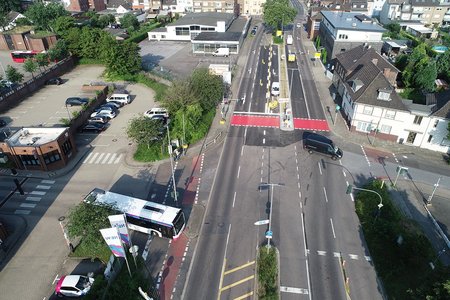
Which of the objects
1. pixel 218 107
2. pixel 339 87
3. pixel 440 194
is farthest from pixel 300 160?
pixel 339 87

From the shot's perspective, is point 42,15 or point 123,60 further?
point 42,15

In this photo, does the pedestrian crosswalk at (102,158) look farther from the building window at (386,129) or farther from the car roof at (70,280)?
the building window at (386,129)

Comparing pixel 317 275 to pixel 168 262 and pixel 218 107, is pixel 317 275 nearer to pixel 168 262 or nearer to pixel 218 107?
pixel 168 262

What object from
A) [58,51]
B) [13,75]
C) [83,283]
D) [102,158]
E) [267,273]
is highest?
[58,51]

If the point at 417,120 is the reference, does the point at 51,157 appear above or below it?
below

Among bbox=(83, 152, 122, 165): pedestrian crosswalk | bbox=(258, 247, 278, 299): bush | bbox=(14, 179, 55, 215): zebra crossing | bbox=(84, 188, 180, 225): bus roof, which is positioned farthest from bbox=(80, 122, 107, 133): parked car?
bbox=(258, 247, 278, 299): bush

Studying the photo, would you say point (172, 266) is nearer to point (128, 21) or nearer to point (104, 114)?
point (104, 114)

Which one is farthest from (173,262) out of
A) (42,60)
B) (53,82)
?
(42,60)
